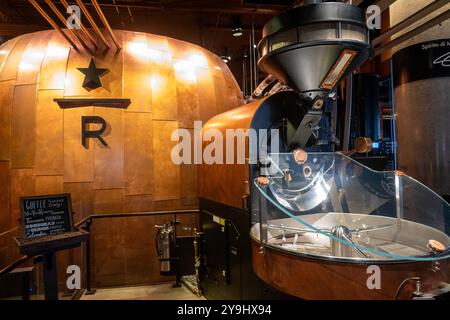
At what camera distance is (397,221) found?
253cm

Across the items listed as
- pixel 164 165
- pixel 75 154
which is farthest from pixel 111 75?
pixel 164 165

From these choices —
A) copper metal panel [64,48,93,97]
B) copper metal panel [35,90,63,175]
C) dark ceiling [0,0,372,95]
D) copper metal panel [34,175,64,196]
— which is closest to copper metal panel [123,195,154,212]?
copper metal panel [34,175,64,196]

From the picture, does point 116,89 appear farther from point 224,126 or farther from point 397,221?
point 397,221

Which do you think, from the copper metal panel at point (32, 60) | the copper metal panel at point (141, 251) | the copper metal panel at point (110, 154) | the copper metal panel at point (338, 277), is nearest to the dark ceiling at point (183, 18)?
the copper metal panel at point (32, 60)

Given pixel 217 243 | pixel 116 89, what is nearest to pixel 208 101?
pixel 116 89

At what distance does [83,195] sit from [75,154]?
0.67 m

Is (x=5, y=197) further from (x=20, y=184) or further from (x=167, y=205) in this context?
(x=167, y=205)

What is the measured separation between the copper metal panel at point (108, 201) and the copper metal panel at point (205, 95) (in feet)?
6.46

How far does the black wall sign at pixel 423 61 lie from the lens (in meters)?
4.08

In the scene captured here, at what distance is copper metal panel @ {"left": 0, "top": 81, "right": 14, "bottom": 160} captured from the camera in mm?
4668

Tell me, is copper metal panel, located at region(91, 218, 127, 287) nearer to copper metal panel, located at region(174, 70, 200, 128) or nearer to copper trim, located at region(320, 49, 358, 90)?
copper metal panel, located at region(174, 70, 200, 128)

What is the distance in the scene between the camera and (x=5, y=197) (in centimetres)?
463

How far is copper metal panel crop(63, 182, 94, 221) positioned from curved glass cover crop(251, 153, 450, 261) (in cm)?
328
